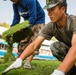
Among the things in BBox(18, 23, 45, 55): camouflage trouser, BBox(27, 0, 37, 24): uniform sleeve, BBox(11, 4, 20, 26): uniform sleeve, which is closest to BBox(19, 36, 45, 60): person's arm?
BBox(27, 0, 37, 24): uniform sleeve

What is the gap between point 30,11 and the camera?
6.13m

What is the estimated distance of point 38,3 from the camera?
21.0 ft

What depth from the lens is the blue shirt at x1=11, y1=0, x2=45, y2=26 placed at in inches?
240

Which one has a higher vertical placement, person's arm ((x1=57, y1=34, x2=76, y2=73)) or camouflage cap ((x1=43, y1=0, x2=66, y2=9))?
camouflage cap ((x1=43, y1=0, x2=66, y2=9))

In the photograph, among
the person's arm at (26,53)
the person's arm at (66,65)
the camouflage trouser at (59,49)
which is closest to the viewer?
the person's arm at (66,65)

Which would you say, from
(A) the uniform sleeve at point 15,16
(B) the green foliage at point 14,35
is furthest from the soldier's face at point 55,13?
(A) the uniform sleeve at point 15,16

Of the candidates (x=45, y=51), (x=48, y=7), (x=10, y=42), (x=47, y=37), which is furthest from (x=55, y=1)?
(x=45, y=51)

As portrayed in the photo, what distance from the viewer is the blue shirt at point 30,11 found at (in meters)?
6.10

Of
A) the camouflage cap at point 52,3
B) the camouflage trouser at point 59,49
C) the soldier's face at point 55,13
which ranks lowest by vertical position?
the camouflage trouser at point 59,49

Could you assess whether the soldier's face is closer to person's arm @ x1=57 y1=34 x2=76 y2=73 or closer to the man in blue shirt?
person's arm @ x1=57 y1=34 x2=76 y2=73

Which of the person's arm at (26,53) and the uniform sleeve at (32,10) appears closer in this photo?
the person's arm at (26,53)

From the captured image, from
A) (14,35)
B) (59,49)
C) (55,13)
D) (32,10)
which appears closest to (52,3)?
(55,13)

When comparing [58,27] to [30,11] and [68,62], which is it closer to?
[68,62]

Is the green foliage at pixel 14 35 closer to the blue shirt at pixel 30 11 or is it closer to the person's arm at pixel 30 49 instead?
the blue shirt at pixel 30 11
